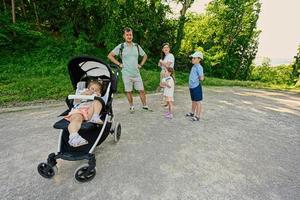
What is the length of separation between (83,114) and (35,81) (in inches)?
238

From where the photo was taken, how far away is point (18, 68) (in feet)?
34.7

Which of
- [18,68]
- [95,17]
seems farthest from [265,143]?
[95,17]

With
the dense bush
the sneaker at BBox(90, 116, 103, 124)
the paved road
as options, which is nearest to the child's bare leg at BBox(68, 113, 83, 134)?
the sneaker at BBox(90, 116, 103, 124)

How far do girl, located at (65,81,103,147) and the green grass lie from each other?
3957mm

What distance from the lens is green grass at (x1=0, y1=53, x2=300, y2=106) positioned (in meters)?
7.42

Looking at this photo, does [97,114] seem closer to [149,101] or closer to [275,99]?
[149,101]

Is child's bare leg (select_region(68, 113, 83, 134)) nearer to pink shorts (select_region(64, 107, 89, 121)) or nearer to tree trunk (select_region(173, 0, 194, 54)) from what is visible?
pink shorts (select_region(64, 107, 89, 121))

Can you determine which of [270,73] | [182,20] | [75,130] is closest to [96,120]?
[75,130]

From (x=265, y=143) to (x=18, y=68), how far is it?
10257 mm

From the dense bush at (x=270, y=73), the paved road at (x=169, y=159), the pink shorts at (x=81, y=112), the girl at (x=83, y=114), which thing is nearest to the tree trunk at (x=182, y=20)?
the paved road at (x=169, y=159)

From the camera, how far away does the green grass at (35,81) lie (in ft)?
24.3

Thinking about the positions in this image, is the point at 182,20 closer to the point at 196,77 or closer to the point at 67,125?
the point at 196,77

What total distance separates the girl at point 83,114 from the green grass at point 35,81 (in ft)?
13.0

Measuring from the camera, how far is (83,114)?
3.56m
